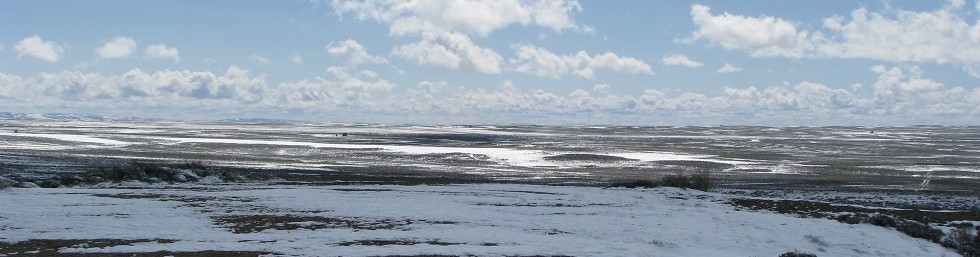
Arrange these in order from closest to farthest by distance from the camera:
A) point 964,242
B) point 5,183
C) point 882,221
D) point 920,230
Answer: point 964,242 < point 920,230 < point 882,221 < point 5,183

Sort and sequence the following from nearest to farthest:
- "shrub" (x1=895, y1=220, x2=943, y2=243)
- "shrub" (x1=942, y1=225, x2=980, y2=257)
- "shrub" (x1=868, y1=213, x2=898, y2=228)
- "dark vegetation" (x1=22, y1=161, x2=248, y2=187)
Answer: "shrub" (x1=942, y1=225, x2=980, y2=257)
"shrub" (x1=895, y1=220, x2=943, y2=243)
"shrub" (x1=868, y1=213, x2=898, y2=228)
"dark vegetation" (x1=22, y1=161, x2=248, y2=187)

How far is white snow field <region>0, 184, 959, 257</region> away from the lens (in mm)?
17472

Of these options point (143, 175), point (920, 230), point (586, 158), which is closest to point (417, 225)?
point (920, 230)

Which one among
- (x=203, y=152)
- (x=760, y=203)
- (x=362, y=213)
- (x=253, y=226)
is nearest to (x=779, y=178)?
(x=760, y=203)

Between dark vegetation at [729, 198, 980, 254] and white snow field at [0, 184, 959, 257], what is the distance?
84 centimetres

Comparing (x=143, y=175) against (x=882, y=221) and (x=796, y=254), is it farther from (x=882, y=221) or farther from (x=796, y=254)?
(x=882, y=221)

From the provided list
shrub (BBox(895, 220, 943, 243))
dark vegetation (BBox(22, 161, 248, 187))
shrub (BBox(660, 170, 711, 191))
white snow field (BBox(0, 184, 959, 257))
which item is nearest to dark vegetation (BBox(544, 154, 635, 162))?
shrub (BBox(660, 170, 711, 191))

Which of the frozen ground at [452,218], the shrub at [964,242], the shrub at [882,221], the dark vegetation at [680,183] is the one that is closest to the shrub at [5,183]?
the frozen ground at [452,218]

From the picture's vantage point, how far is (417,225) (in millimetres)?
20656

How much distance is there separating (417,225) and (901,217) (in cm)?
1740

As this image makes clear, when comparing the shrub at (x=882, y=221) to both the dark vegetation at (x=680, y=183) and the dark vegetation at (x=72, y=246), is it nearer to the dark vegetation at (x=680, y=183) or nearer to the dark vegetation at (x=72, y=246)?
the dark vegetation at (x=680, y=183)

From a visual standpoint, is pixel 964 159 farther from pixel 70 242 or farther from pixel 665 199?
pixel 70 242

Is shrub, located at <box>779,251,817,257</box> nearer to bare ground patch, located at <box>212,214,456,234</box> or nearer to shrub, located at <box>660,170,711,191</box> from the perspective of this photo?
bare ground patch, located at <box>212,214,456,234</box>

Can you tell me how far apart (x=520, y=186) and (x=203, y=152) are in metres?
41.3
